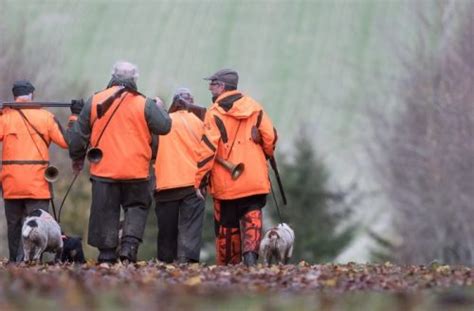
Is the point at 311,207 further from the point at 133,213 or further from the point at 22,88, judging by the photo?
the point at 133,213

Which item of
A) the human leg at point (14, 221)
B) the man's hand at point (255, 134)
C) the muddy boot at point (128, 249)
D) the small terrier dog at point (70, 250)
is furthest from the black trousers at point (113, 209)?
the human leg at point (14, 221)

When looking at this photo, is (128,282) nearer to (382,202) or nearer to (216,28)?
(382,202)

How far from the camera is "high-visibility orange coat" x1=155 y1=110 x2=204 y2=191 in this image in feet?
72.6

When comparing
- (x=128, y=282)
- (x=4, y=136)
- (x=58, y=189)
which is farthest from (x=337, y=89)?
(x=128, y=282)

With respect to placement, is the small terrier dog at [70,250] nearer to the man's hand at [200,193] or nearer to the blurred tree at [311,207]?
the man's hand at [200,193]

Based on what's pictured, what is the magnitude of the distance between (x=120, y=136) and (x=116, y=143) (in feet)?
0.28

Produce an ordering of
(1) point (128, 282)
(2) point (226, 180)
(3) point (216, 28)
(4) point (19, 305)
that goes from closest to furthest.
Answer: (4) point (19, 305) < (1) point (128, 282) < (2) point (226, 180) < (3) point (216, 28)

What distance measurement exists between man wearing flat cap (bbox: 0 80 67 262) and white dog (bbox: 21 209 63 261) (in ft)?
4.10

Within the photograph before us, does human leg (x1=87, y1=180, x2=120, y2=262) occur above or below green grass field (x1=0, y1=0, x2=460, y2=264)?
below

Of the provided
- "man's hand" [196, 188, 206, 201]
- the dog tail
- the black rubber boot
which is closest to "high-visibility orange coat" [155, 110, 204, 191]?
"man's hand" [196, 188, 206, 201]

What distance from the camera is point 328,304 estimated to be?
12852mm

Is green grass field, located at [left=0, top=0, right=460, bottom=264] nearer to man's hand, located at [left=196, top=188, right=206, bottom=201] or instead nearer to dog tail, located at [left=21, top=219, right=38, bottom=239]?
man's hand, located at [left=196, top=188, right=206, bottom=201]

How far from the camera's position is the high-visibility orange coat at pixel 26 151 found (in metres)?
21.7

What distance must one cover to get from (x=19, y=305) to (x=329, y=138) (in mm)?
92369
